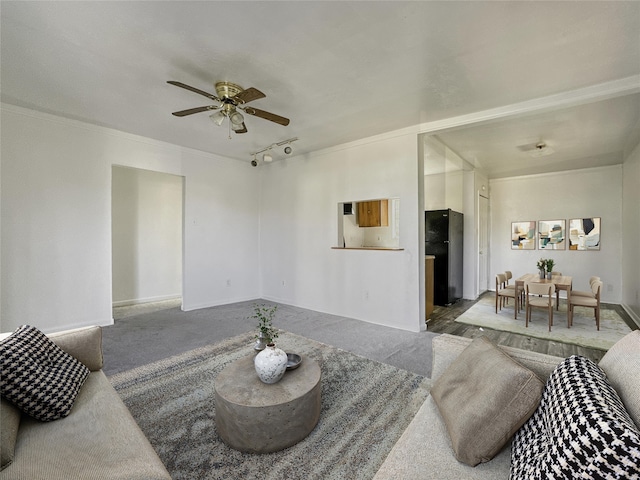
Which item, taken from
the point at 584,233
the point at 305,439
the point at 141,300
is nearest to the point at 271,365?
the point at 305,439

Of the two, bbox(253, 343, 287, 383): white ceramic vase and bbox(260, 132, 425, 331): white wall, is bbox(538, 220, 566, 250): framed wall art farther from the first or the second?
bbox(253, 343, 287, 383): white ceramic vase

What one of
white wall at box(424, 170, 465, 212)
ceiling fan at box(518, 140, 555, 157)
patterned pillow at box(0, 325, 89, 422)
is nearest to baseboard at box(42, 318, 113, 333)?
patterned pillow at box(0, 325, 89, 422)

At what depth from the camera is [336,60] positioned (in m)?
2.46

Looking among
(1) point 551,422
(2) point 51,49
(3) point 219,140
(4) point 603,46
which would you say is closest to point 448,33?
(4) point 603,46

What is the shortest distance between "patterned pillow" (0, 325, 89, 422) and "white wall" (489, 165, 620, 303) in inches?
311

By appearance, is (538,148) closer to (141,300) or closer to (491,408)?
(491,408)

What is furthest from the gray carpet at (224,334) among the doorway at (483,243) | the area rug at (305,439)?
the doorway at (483,243)

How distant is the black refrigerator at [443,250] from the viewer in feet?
17.8

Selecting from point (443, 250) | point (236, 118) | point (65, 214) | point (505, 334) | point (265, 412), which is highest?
point (236, 118)

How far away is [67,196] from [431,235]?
585cm

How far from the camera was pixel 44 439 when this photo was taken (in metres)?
1.18

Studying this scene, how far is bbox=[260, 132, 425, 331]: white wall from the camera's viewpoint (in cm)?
404

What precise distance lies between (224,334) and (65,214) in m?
2.62

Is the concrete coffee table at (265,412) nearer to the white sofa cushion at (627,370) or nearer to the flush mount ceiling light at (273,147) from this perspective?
the white sofa cushion at (627,370)
